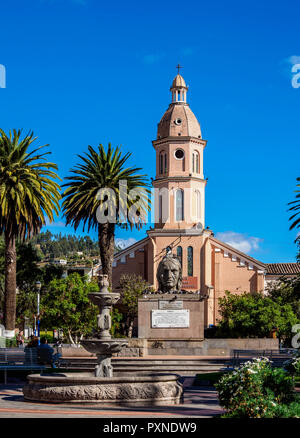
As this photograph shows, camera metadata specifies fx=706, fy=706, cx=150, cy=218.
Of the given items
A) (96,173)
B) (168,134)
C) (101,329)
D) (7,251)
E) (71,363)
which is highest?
(168,134)

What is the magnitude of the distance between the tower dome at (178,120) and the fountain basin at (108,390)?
59620mm

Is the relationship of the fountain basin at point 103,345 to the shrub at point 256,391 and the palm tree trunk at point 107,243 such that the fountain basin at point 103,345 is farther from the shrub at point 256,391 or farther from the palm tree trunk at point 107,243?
the palm tree trunk at point 107,243

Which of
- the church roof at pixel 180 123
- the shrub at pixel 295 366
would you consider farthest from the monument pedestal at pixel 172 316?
the church roof at pixel 180 123

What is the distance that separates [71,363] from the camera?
29312mm

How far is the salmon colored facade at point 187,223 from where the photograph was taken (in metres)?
73.6

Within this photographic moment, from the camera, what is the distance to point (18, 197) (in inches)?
1484

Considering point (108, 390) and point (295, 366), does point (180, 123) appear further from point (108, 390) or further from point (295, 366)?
point (295, 366)

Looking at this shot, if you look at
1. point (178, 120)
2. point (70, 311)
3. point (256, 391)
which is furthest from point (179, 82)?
point (256, 391)

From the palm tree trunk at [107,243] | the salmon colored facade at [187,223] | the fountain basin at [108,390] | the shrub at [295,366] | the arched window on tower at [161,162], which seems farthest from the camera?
the arched window on tower at [161,162]

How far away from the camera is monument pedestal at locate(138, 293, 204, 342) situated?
3244 cm

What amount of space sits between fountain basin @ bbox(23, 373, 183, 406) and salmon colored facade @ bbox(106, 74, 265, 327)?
5628 cm

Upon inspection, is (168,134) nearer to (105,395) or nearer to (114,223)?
(114,223)

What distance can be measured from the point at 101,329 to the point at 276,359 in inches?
477
